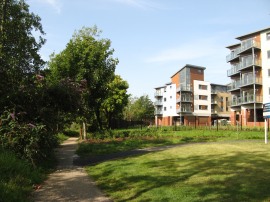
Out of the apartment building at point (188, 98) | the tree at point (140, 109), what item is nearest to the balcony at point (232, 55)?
the apartment building at point (188, 98)

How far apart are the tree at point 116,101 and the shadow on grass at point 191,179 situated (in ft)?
128

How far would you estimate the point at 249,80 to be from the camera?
164 feet

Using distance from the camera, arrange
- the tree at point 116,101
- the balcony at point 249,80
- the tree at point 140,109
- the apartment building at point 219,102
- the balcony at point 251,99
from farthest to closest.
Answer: the apartment building at point 219,102
the tree at point 140,109
the tree at point 116,101
the balcony at point 249,80
the balcony at point 251,99

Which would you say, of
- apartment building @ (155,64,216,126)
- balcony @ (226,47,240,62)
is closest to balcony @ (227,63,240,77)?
balcony @ (226,47,240,62)

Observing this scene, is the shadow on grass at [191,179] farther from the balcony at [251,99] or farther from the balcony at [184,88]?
the balcony at [184,88]

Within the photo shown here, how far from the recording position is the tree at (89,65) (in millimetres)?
23733

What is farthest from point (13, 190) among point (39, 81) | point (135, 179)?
point (39, 81)

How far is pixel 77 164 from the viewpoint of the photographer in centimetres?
1335

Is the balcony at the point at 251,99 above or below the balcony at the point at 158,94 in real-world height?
below

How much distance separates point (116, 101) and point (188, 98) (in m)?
34.4

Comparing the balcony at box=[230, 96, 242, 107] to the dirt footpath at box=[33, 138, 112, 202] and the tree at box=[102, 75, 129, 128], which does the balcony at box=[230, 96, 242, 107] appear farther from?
the dirt footpath at box=[33, 138, 112, 202]

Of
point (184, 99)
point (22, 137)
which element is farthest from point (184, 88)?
point (22, 137)

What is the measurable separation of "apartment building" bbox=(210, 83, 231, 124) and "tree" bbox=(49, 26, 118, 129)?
66458mm

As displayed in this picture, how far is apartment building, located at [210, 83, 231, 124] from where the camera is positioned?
8812cm
